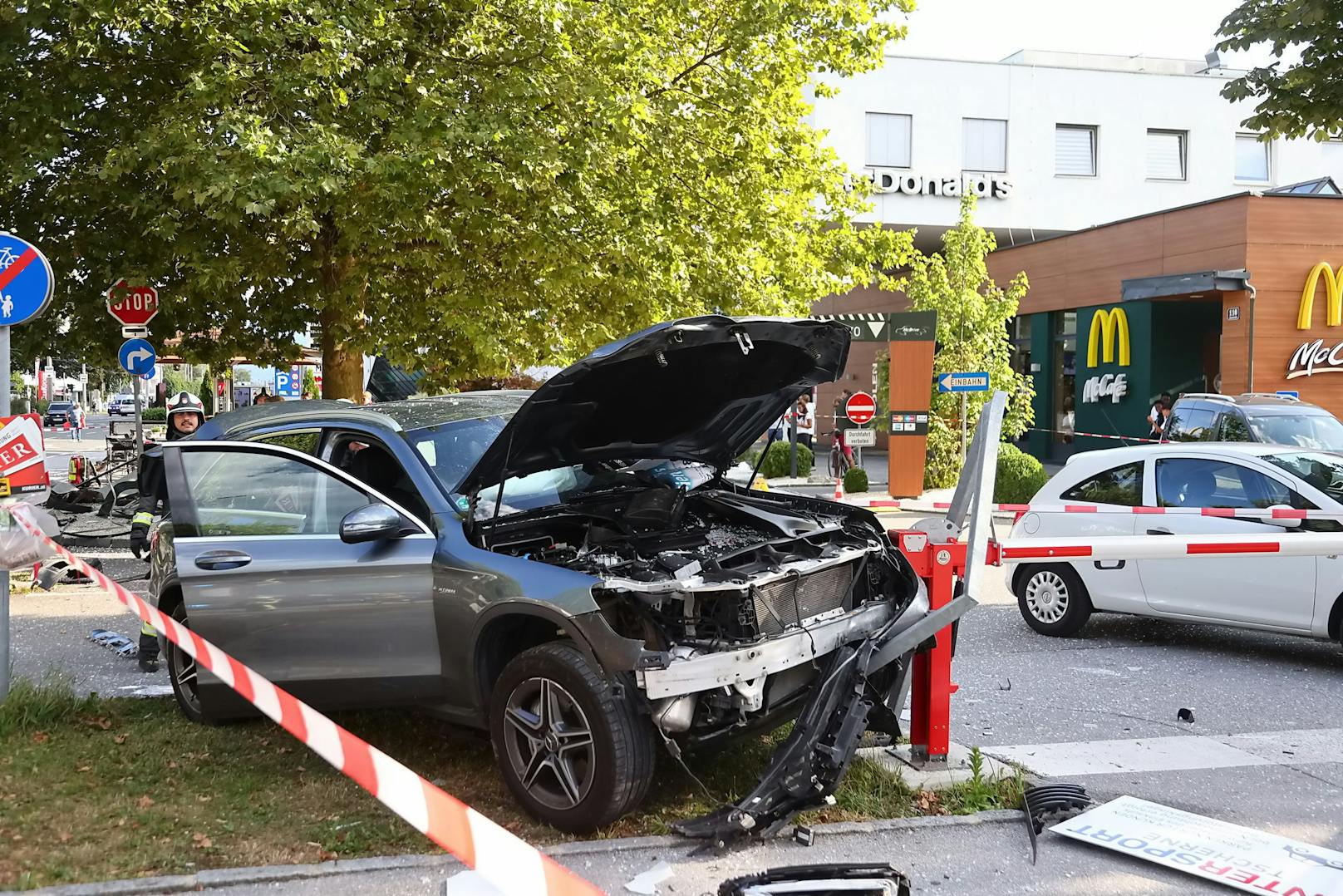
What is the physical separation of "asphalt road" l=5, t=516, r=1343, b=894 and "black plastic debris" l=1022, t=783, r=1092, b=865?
3.5 inches

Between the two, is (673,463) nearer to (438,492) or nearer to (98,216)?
(438,492)

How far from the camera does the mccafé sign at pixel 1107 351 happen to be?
25.6 meters

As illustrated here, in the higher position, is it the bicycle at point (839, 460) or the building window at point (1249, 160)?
the building window at point (1249, 160)

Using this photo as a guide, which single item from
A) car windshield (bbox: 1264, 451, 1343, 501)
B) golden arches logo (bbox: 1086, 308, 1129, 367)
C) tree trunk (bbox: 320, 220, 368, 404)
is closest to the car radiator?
car windshield (bbox: 1264, 451, 1343, 501)

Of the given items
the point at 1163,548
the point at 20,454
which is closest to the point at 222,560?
the point at 20,454

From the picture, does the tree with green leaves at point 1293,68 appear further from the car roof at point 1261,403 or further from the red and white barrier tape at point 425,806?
the red and white barrier tape at point 425,806

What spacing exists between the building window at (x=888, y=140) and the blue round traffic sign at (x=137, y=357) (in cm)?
2465

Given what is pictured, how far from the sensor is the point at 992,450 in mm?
4918

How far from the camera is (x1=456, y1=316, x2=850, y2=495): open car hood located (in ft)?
15.3

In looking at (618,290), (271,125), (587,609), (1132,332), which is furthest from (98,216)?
(1132,332)

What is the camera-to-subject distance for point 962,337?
22.6m

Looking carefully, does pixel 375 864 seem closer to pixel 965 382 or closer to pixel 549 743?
pixel 549 743

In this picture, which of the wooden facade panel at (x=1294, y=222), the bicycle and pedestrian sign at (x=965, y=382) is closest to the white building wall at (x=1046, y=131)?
the wooden facade panel at (x=1294, y=222)

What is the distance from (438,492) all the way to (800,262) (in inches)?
436
